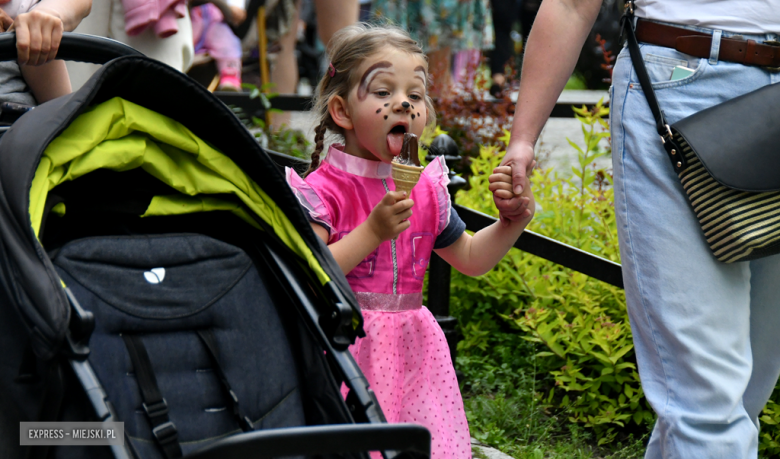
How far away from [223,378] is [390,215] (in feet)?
1.90

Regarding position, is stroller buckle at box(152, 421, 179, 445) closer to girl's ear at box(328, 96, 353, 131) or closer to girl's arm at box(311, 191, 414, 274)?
girl's arm at box(311, 191, 414, 274)

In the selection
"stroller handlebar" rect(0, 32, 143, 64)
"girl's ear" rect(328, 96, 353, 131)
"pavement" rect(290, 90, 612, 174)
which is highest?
"stroller handlebar" rect(0, 32, 143, 64)

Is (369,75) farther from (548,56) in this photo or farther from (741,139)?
(741,139)

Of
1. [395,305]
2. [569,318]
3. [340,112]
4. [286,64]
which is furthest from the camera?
[286,64]

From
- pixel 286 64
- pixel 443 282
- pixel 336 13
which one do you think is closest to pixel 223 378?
pixel 443 282

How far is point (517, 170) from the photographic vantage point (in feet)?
7.34

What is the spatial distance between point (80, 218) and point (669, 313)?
1.38 metres

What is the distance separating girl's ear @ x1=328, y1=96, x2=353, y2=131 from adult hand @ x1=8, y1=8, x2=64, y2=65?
28.9 inches

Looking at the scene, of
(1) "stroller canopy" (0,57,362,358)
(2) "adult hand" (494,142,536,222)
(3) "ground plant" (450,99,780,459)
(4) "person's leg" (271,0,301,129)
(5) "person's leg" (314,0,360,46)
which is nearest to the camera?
(1) "stroller canopy" (0,57,362,358)

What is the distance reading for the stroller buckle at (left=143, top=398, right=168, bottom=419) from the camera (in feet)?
5.63

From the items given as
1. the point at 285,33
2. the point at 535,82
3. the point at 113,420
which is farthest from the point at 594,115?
the point at 285,33

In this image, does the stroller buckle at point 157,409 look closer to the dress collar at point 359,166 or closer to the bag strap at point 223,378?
the bag strap at point 223,378

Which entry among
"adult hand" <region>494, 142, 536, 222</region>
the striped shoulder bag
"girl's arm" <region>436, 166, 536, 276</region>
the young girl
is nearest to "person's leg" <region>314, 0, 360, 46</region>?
the young girl

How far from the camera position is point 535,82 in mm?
2299
